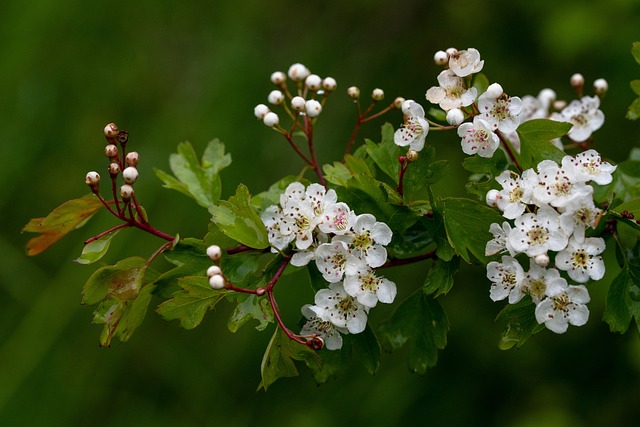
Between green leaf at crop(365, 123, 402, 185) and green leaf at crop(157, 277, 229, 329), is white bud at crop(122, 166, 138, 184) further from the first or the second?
green leaf at crop(365, 123, 402, 185)

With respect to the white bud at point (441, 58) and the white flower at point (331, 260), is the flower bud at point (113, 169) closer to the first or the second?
the white flower at point (331, 260)

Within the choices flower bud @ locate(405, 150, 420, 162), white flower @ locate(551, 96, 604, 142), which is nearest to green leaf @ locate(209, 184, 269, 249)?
flower bud @ locate(405, 150, 420, 162)

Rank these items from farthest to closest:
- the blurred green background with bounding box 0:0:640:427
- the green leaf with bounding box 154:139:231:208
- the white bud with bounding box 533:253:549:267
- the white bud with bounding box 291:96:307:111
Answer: the blurred green background with bounding box 0:0:640:427 < the green leaf with bounding box 154:139:231:208 < the white bud with bounding box 291:96:307:111 < the white bud with bounding box 533:253:549:267

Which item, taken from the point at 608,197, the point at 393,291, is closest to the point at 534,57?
the point at 608,197

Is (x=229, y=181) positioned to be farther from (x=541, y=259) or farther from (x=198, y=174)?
(x=541, y=259)

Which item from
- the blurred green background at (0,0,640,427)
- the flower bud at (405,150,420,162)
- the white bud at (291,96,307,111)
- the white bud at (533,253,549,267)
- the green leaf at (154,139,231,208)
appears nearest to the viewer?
the white bud at (533,253,549,267)

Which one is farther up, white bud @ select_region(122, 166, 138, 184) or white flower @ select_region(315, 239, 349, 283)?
white bud @ select_region(122, 166, 138, 184)

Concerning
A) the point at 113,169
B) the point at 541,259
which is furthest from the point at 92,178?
the point at 541,259

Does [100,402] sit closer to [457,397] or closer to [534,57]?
[457,397]

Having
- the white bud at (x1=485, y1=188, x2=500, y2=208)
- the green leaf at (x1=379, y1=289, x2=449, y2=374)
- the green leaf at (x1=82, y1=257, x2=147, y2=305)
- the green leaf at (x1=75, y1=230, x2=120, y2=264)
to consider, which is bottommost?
the green leaf at (x1=379, y1=289, x2=449, y2=374)
